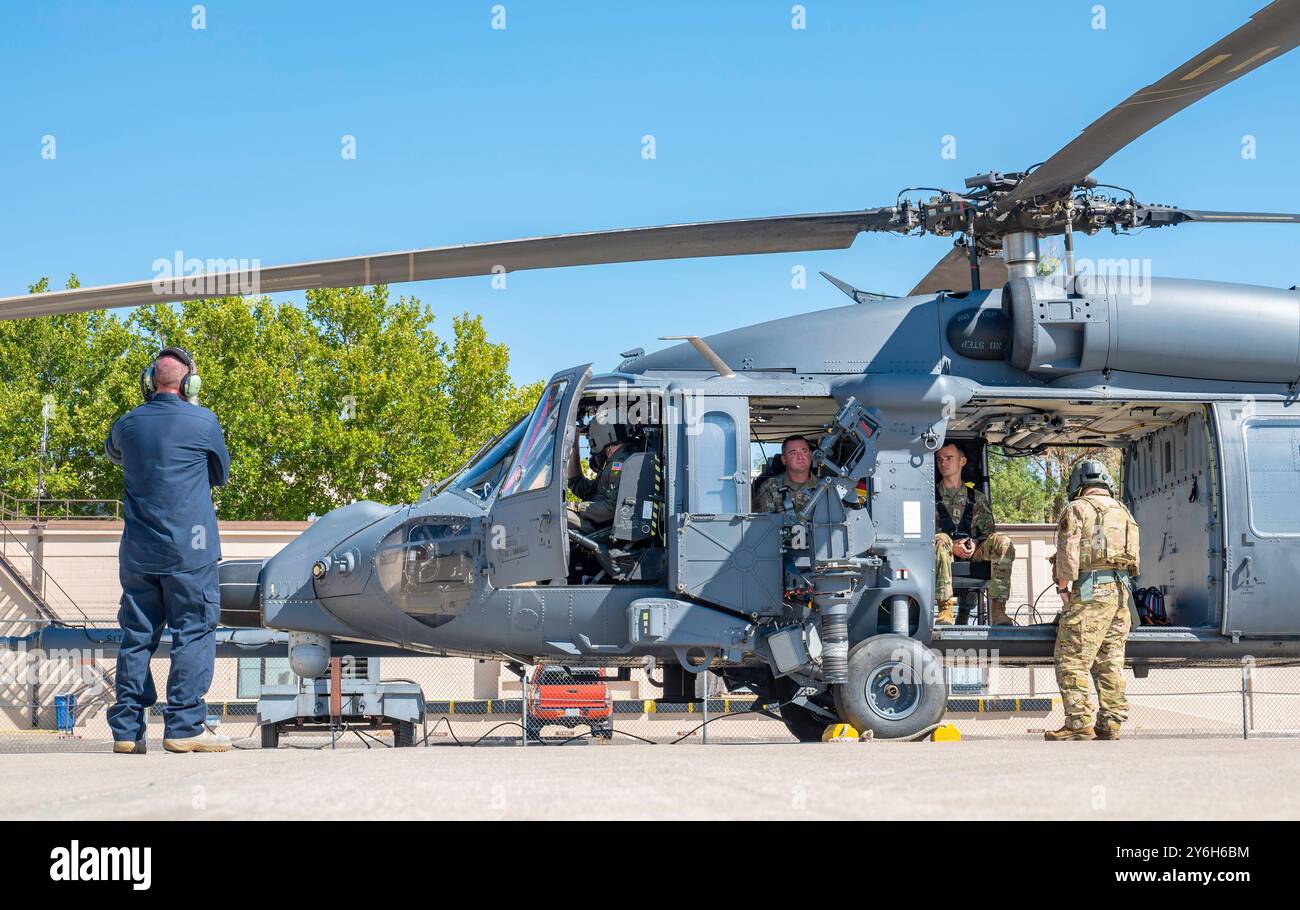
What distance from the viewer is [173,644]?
21.7 ft

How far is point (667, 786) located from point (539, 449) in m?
4.71

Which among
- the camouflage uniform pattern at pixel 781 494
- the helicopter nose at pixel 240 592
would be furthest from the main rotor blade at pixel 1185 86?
the helicopter nose at pixel 240 592

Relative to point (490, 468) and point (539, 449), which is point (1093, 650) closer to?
point (539, 449)

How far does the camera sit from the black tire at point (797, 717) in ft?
31.6

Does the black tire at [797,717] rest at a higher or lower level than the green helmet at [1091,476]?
lower

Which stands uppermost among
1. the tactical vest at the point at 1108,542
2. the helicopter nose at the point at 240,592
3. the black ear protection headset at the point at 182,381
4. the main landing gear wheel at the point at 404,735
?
the black ear protection headset at the point at 182,381

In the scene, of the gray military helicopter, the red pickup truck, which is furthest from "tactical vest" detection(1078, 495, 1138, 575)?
the red pickup truck

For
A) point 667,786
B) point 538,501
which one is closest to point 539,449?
point 538,501

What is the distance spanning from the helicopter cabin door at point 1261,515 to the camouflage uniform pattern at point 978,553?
163 centimetres

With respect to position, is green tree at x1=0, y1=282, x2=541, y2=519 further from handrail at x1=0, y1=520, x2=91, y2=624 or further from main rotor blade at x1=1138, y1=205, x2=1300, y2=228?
main rotor blade at x1=1138, y1=205, x2=1300, y2=228

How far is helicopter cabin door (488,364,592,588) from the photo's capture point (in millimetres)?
8547

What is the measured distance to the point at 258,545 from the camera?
1042 inches

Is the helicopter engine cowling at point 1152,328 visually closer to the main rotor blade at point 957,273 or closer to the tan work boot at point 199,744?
the main rotor blade at point 957,273
